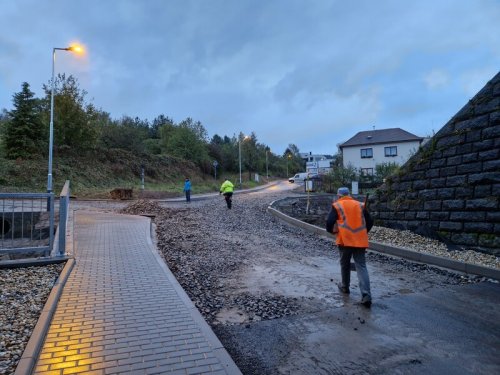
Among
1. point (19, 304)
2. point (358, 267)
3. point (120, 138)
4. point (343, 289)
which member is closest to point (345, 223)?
point (358, 267)

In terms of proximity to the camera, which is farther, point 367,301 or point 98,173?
point 98,173

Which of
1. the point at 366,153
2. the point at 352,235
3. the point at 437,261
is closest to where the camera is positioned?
the point at 352,235

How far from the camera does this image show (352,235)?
5.71 meters

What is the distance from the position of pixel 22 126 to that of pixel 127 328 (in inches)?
1165

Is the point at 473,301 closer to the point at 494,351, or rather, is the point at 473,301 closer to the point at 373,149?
the point at 494,351

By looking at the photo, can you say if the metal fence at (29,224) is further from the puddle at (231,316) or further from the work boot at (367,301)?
the work boot at (367,301)

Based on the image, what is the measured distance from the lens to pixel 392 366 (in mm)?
3615

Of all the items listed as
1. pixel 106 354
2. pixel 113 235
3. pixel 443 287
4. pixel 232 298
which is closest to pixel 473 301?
pixel 443 287

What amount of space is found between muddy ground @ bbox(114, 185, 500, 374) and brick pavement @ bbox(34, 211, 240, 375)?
1.22 feet

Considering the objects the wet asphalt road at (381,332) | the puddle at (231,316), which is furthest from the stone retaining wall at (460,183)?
the puddle at (231,316)

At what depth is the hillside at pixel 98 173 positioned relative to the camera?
25.5m

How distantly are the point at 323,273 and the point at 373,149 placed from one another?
49.2m

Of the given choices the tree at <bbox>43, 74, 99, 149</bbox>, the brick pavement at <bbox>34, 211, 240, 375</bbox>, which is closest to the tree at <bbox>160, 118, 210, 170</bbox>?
the tree at <bbox>43, 74, 99, 149</bbox>

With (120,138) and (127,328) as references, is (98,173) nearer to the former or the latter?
(120,138)
